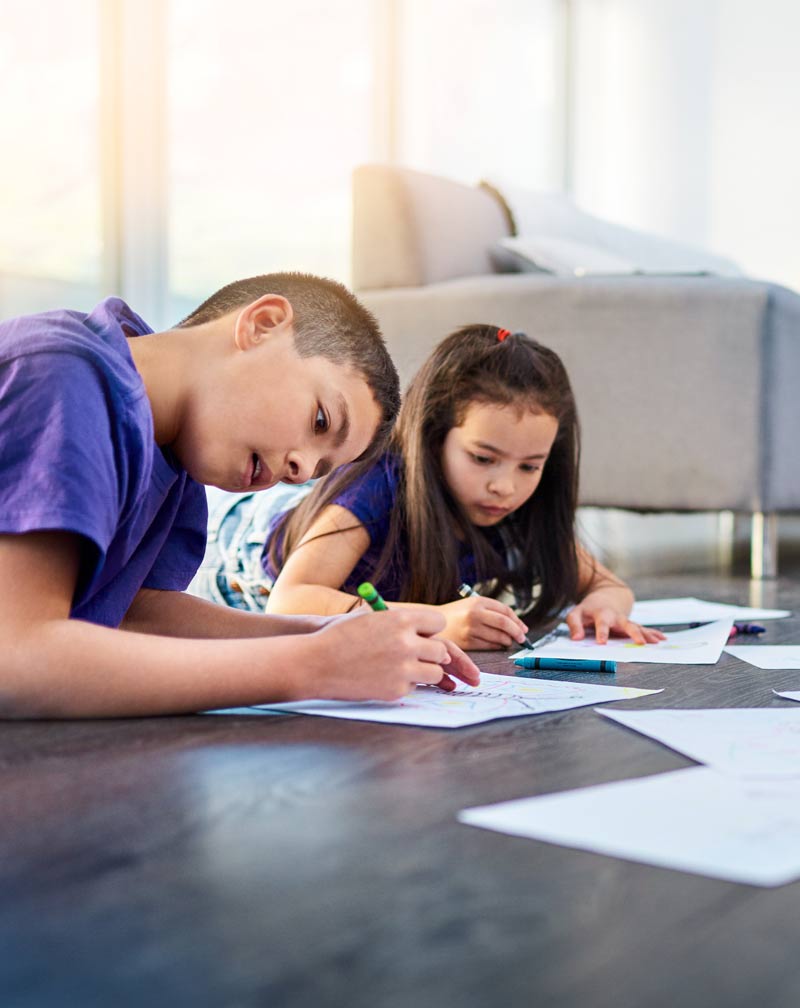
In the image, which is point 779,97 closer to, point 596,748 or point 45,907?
point 596,748

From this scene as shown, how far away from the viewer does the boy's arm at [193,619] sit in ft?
3.60

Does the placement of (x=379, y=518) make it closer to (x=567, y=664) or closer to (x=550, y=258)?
(x=567, y=664)

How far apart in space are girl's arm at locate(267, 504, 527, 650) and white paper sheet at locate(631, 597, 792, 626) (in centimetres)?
29

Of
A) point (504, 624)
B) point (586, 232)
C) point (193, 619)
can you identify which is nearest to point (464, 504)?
point (504, 624)

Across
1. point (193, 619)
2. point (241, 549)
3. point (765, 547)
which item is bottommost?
point (765, 547)

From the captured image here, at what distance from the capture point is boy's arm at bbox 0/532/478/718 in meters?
0.80

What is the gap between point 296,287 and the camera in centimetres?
109

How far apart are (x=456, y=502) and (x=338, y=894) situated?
110 cm

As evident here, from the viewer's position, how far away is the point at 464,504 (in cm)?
159

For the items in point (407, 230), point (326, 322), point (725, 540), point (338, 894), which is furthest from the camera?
point (725, 540)

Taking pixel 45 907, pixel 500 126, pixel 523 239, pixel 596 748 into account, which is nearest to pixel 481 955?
pixel 45 907

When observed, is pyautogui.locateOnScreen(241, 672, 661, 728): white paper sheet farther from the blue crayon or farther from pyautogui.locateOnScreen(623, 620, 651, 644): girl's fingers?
pyautogui.locateOnScreen(623, 620, 651, 644): girl's fingers

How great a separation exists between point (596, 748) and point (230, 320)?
1.60 feet

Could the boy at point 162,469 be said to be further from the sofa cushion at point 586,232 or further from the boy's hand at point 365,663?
the sofa cushion at point 586,232
